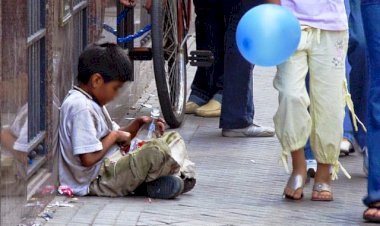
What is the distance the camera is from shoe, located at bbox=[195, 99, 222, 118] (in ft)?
31.4

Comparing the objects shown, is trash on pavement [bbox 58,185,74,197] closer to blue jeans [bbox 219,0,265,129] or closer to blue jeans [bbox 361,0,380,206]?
blue jeans [bbox 361,0,380,206]

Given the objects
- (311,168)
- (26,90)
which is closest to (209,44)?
(311,168)

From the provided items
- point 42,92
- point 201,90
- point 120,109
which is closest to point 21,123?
Result: point 42,92

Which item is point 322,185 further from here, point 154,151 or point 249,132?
point 249,132

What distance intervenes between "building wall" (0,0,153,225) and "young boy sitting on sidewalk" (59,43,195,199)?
0.33 ft

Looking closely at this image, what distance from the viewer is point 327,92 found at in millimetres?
6676

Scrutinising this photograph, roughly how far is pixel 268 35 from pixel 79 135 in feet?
4.29

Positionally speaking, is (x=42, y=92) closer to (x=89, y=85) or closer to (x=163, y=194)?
(x=89, y=85)

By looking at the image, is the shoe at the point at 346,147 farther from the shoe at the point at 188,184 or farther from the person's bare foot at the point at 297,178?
the shoe at the point at 188,184

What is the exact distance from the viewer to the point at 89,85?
660cm

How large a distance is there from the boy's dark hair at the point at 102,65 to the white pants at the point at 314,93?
0.88 meters

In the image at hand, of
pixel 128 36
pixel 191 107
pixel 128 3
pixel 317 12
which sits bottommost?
pixel 191 107

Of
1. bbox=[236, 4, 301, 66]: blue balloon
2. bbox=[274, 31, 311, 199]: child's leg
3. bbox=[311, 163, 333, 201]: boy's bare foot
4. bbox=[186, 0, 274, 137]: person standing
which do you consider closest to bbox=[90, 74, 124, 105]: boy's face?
bbox=[274, 31, 311, 199]: child's leg

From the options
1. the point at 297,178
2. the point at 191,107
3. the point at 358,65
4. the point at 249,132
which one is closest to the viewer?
the point at 297,178
